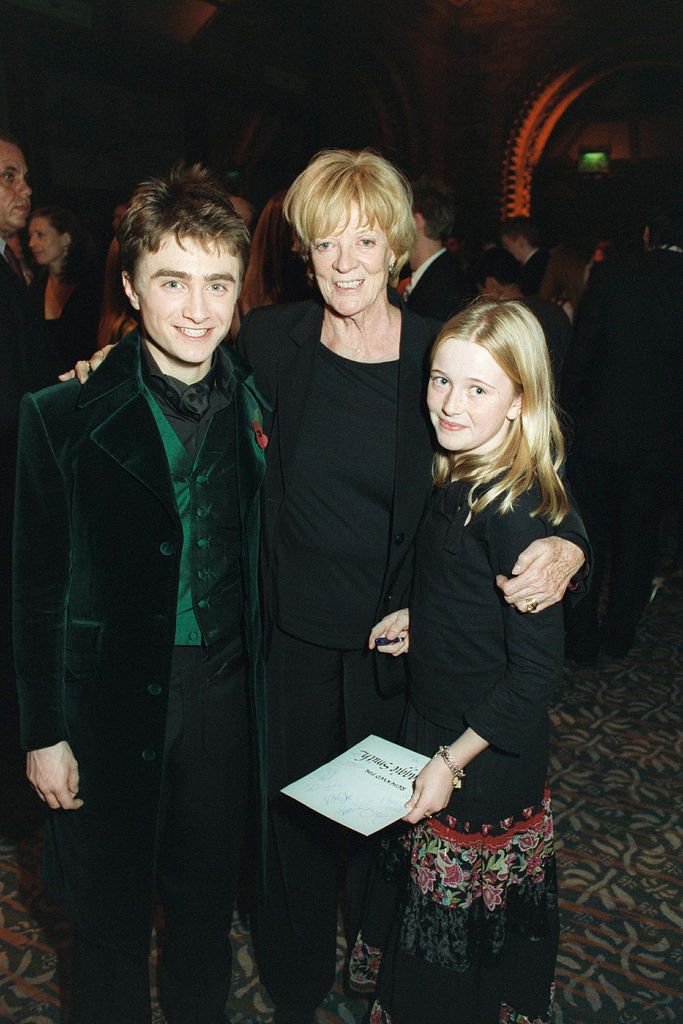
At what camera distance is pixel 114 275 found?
5.77 ft

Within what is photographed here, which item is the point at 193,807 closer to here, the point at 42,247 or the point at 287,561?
the point at 287,561

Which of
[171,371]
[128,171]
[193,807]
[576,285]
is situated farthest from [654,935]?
[128,171]

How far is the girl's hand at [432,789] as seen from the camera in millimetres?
1477

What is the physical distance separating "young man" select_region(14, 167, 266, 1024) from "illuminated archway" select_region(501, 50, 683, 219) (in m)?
Result: 9.83

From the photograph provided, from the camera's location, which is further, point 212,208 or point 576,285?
point 576,285

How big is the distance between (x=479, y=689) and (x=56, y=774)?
0.79 metres

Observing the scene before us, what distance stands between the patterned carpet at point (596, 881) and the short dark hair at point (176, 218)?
154 centimetres

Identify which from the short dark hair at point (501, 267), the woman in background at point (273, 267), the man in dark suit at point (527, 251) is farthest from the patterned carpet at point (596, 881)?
the man in dark suit at point (527, 251)

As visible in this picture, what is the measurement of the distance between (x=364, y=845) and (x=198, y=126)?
7.05m

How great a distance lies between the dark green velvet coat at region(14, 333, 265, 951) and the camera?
1398 millimetres

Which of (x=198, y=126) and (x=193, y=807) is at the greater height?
(x=198, y=126)

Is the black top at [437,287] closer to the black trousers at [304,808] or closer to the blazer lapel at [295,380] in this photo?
the blazer lapel at [295,380]

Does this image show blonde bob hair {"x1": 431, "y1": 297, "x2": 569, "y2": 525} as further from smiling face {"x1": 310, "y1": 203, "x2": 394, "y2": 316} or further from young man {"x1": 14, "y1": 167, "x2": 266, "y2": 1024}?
young man {"x1": 14, "y1": 167, "x2": 266, "y2": 1024}

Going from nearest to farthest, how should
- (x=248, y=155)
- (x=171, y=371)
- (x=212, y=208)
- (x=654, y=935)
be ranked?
(x=212, y=208)
(x=171, y=371)
(x=654, y=935)
(x=248, y=155)
